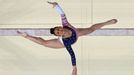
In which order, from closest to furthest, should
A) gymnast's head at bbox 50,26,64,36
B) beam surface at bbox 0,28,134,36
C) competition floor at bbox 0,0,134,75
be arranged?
1. gymnast's head at bbox 50,26,64,36
2. beam surface at bbox 0,28,134,36
3. competition floor at bbox 0,0,134,75

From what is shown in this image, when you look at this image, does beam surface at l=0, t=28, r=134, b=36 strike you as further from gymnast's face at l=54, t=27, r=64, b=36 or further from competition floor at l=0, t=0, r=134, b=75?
gymnast's face at l=54, t=27, r=64, b=36

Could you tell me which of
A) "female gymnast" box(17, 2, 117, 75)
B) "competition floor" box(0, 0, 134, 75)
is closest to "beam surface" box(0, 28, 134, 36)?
"competition floor" box(0, 0, 134, 75)

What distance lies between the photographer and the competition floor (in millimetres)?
3178

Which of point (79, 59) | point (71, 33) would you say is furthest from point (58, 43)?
point (79, 59)

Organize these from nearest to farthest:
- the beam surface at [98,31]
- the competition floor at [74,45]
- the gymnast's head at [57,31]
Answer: the gymnast's head at [57,31] → the beam surface at [98,31] → the competition floor at [74,45]

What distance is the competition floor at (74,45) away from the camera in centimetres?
318

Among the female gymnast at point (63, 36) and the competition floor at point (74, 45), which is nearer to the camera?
the female gymnast at point (63, 36)

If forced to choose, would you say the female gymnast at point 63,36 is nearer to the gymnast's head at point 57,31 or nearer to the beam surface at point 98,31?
the gymnast's head at point 57,31

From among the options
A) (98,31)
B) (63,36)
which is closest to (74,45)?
(98,31)

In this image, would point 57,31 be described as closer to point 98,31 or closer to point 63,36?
point 63,36

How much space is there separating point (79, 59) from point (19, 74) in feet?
1.84

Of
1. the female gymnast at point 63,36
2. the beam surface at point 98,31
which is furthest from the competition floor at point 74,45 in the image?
the female gymnast at point 63,36

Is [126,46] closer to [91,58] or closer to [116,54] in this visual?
[116,54]

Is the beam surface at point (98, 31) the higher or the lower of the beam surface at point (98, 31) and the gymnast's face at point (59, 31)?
the lower
